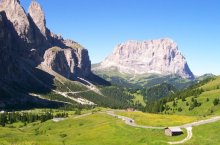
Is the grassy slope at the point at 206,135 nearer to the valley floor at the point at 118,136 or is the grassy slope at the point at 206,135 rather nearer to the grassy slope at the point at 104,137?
the valley floor at the point at 118,136

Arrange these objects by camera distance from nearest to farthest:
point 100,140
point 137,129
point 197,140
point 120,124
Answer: point 197,140, point 100,140, point 137,129, point 120,124

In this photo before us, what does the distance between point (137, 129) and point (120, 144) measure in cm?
2155

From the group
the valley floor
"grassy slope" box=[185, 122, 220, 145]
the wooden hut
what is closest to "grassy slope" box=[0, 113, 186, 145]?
the valley floor

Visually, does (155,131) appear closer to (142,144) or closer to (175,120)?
(142,144)

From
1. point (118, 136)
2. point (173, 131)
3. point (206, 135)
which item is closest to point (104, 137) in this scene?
point (118, 136)

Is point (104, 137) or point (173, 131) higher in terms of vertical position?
point (173, 131)

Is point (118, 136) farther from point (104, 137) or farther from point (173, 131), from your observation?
point (173, 131)

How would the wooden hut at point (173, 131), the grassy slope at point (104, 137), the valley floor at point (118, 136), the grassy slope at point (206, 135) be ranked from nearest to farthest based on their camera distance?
1. the grassy slope at point (206, 135)
2. the valley floor at point (118, 136)
3. the grassy slope at point (104, 137)
4. the wooden hut at point (173, 131)

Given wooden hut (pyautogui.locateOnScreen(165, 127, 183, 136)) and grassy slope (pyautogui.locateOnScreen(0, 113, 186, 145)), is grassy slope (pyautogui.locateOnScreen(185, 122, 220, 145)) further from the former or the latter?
grassy slope (pyautogui.locateOnScreen(0, 113, 186, 145))

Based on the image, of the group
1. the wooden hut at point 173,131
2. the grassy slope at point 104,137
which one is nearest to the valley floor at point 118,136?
the grassy slope at point 104,137

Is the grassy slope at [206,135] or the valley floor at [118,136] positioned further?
the valley floor at [118,136]

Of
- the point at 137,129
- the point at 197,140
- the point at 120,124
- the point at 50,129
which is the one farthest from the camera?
the point at 50,129

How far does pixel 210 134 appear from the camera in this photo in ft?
449

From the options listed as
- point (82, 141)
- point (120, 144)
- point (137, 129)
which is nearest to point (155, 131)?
point (137, 129)
